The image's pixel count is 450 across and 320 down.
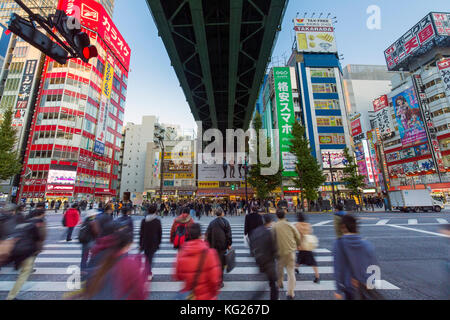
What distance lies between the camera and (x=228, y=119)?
21.5 meters

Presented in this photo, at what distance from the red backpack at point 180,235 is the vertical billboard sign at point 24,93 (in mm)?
46158

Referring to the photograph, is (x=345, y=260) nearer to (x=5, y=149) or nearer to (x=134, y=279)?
(x=134, y=279)

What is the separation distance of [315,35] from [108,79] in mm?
49168

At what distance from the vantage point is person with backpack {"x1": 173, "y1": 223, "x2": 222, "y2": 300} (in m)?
2.20

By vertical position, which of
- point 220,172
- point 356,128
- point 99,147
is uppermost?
point 356,128

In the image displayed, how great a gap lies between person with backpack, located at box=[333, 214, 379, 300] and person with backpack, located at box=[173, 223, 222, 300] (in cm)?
156

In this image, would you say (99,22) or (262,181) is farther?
(99,22)

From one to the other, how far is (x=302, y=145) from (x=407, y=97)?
38275 mm

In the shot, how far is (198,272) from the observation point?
2199mm

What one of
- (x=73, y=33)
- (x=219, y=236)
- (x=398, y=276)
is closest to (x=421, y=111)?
(x=398, y=276)

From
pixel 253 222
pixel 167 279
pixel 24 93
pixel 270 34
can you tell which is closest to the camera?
pixel 167 279

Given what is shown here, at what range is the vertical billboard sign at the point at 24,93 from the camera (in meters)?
33.6

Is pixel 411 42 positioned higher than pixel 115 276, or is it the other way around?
pixel 411 42

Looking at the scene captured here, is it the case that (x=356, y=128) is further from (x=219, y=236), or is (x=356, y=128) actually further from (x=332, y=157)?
(x=219, y=236)
